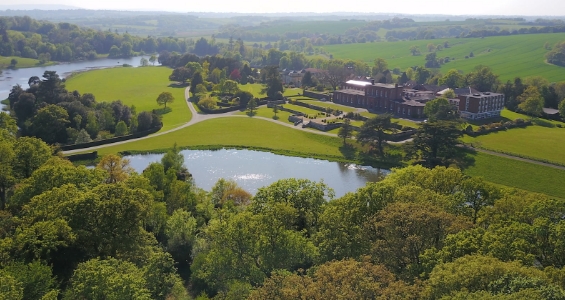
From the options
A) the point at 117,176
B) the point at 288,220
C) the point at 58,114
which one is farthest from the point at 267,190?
the point at 58,114

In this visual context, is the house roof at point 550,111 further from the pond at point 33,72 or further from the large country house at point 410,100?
the pond at point 33,72

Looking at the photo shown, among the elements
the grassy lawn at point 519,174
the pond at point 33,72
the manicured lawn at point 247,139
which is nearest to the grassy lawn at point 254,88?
the manicured lawn at point 247,139

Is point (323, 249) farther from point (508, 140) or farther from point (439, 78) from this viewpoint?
point (439, 78)

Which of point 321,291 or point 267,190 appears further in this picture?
point 267,190

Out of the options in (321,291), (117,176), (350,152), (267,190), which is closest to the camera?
(321,291)

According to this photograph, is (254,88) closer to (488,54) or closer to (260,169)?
(260,169)

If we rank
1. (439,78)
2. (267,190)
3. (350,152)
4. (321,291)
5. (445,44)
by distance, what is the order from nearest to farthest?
→ (321,291) < (267,190) < (350,152) < (439,78) < (445,44)

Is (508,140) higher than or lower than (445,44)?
lower
